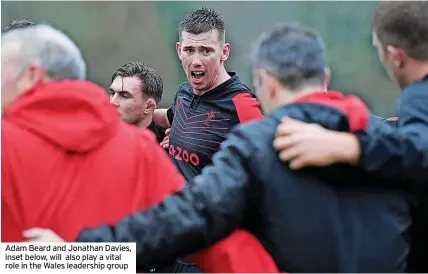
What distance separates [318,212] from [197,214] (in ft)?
0.80

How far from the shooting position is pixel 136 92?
2.47 meters

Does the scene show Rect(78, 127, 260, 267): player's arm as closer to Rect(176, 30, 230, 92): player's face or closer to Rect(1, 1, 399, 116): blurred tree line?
Rect(1, 1, 399, 116): blurred tree line

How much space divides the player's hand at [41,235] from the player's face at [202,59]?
4.35ft

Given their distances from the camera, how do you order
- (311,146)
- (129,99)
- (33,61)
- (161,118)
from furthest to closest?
(161,118) < (129,99) < (33,61) < (311,146)

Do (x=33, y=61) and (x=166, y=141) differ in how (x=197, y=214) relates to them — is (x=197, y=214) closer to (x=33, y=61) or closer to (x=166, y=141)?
(x=33, y=61)

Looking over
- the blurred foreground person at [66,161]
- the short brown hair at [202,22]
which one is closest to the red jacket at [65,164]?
the blurred foreground person at [66,161]

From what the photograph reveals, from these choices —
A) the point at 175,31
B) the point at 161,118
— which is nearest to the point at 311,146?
the point at 161,118

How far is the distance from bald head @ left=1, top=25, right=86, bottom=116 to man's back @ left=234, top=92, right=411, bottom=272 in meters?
0.42

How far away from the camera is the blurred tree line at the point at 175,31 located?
7.32 ft

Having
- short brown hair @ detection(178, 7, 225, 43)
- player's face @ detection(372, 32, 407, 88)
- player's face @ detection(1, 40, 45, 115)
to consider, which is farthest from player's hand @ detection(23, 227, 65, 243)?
short brown hair @ detection(178, 7, 225, 43)

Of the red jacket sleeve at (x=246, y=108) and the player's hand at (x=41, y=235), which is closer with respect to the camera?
the player's hand at (x=41, y=235)

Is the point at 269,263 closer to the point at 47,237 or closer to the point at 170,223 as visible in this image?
the point at 170,223

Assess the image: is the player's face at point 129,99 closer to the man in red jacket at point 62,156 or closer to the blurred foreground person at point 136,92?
the blurred foreground person at point 136,92

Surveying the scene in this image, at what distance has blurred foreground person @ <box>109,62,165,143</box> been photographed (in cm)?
243
